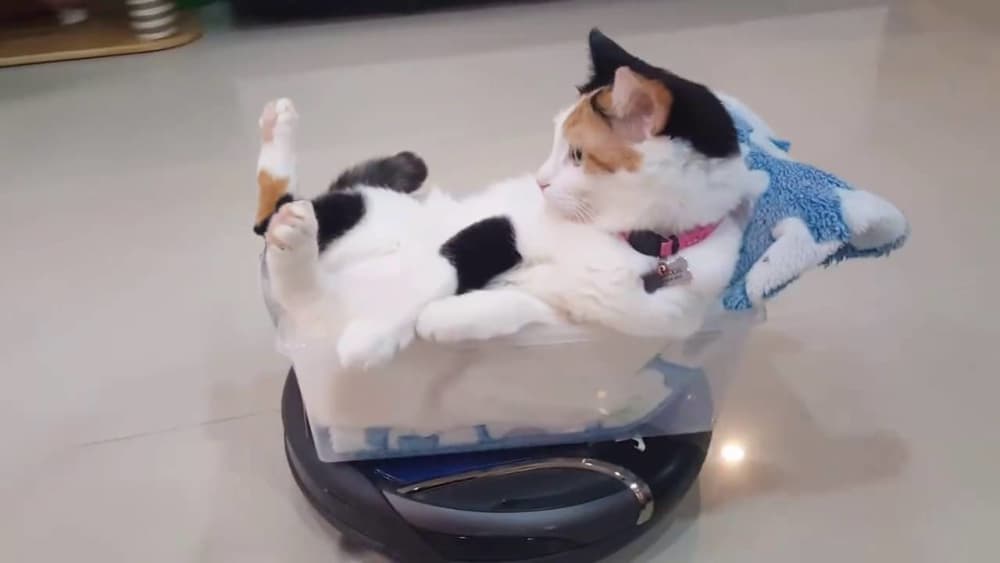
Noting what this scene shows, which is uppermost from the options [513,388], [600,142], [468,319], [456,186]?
[600,142]

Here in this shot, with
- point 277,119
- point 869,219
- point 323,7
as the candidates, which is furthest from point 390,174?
point 323,7

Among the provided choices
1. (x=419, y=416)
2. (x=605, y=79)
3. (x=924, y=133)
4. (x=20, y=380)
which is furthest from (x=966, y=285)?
(x=20, y=380)

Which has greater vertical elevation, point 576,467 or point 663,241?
point 663,241

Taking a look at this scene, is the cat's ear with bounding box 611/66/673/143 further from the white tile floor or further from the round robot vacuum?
the white tile floor

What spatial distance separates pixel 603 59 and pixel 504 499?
0.41 meters

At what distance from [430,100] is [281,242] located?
111 cm

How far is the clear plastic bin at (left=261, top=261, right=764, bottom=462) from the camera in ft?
2.62

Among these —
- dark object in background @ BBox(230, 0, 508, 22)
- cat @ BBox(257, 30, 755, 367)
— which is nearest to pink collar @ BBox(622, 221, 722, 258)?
cat @ BBox(257, 30, 755, 367)

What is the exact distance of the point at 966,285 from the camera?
125 cm

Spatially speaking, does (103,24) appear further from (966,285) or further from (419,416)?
(966,285)

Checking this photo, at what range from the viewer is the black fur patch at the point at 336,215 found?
882 mm

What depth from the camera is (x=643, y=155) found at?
742 mm

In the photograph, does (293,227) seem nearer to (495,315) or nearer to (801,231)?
(495,315)

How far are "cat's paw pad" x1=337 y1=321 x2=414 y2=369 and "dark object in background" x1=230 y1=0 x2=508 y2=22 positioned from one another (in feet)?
5.34
